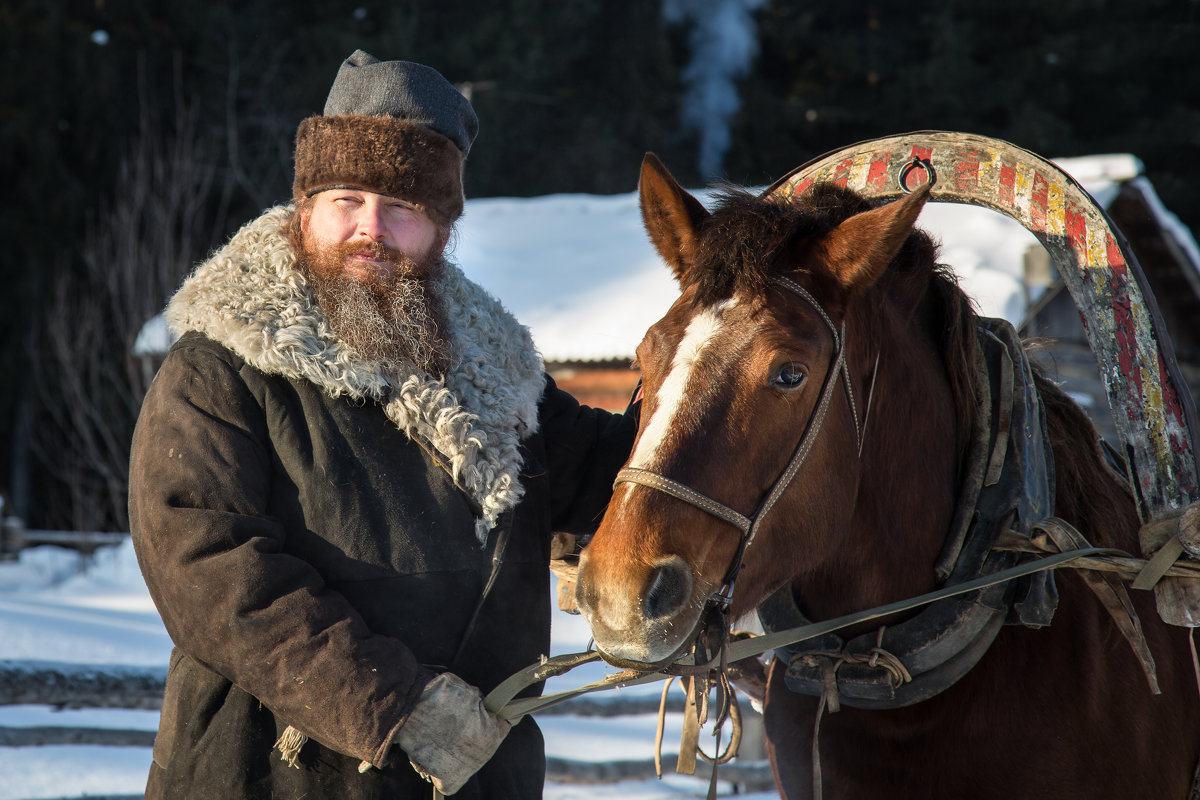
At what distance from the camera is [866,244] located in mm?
1838

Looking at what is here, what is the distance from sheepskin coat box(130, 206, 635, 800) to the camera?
1.82 meters

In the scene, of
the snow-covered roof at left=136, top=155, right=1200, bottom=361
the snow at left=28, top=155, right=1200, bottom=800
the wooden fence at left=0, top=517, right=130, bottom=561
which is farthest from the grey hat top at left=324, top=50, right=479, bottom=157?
the wooden fence at left=0, top=517, right=130, bottom=561

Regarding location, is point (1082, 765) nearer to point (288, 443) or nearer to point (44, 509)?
point (288, 443)

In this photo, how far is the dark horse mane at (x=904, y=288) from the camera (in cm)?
184

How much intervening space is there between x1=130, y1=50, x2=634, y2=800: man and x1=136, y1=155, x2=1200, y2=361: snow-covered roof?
482 centimetres

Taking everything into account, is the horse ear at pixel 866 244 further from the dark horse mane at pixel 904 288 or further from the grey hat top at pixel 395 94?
the grey hat top at pixel 395 94

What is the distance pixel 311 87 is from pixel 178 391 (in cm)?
1604

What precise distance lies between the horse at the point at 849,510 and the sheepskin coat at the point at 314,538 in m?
0.49

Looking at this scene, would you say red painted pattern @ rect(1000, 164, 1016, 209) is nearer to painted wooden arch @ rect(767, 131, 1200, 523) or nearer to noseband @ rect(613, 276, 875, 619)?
painted wooden arch @ rect(767, 131, 1200, 523)

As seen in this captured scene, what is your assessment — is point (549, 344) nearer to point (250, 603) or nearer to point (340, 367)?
point (340, 367)

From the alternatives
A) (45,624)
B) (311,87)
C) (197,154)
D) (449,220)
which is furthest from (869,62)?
(449,220)

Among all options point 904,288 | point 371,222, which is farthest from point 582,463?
point 904,288

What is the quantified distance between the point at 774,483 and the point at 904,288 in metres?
0.60

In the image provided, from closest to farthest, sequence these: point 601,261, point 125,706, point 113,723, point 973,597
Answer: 1. point 973,597
2. point 125,706
3. point 113,723
4. point 601,261
